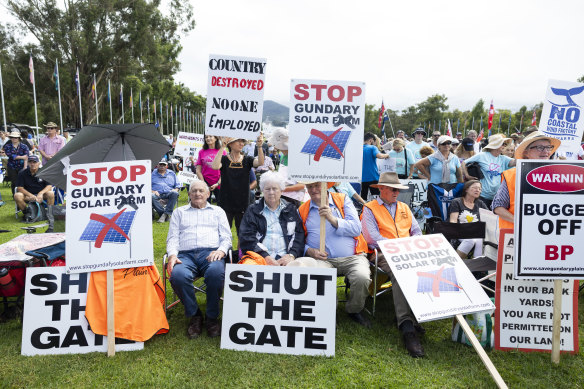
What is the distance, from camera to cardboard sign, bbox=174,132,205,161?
39.7 ft

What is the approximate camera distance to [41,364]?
3.24 m

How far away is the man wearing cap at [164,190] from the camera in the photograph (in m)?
8.94

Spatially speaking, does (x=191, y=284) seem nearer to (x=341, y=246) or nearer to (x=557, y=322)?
(x=341, y=246)

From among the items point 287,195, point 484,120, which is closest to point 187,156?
point 287,195

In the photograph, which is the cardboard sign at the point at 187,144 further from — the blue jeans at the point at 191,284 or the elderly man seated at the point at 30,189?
the blue jeans at the point at 191,284

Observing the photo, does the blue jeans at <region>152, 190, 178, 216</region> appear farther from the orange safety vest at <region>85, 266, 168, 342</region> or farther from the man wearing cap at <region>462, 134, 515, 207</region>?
the man wearing cap at <region>462, 134, 515, 207</region>

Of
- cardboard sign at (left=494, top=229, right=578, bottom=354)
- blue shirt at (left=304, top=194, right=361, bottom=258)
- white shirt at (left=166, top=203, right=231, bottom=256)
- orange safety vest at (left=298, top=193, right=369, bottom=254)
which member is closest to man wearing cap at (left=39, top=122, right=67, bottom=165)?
white shirt at (left=166, top=203, right=231, bottom=256)

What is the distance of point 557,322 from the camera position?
3297mm

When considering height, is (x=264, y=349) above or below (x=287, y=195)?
below

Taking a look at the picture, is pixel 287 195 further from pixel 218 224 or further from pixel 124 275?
pixel 124 275

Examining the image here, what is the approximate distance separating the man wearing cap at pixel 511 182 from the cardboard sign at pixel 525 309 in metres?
0.43

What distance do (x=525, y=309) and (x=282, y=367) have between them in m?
2.18

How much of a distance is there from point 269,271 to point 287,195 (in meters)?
1.40

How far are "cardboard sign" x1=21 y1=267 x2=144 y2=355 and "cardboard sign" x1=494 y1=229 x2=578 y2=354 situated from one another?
3.19m
